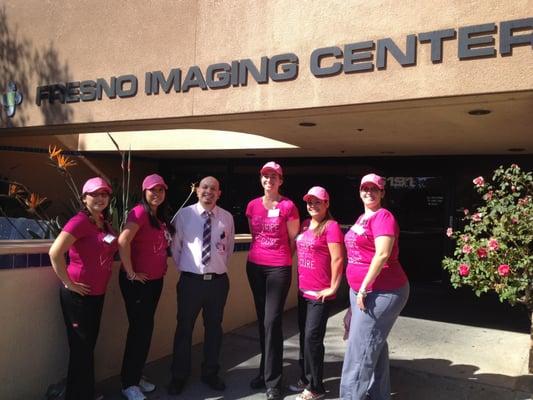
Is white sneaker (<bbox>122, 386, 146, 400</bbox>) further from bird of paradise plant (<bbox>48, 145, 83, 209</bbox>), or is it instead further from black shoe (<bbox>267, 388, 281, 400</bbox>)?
bird of paradise plant (<bbox>48, 145, 83, 209</bbox>)

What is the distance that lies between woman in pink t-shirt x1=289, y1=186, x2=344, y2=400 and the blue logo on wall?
20.7 feet

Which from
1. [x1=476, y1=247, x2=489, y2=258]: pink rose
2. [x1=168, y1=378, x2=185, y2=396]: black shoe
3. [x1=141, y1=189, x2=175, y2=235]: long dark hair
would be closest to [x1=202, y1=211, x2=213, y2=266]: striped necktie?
[x1=141, y1=189, x2=175, y2=235]: long dark hair

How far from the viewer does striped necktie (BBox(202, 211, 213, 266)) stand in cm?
380

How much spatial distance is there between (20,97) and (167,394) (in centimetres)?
609

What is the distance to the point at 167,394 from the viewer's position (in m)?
3.79

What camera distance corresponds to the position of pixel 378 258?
3.06 metres

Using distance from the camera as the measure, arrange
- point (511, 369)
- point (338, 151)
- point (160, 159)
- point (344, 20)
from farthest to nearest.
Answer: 1. point (160, 159)
2. point (338, 151)
3. point (344, 20)
4. point (511, 369)

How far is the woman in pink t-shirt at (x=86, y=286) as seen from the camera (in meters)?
3.25

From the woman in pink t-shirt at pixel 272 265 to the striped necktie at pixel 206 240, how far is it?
1.11ft

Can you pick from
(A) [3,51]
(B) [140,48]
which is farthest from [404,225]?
(A) [3,51]

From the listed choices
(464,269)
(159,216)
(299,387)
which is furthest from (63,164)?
(464,269)

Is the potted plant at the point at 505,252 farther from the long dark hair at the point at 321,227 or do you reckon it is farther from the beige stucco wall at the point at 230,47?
the long dark hair at the point at 321,227

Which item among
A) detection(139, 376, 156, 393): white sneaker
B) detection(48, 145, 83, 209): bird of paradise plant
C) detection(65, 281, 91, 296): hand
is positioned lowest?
detection(139, 376, 156, 393): white sneaker

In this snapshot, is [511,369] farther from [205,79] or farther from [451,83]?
[205,79]
